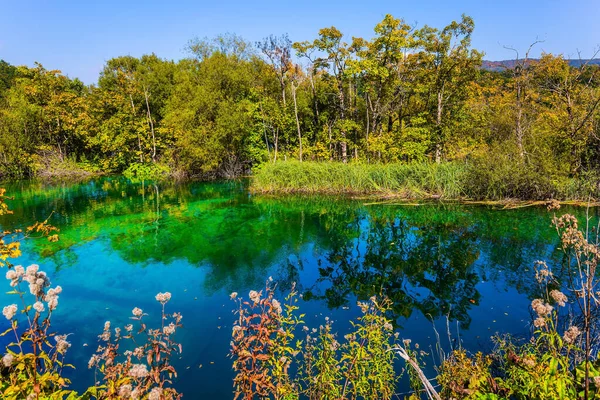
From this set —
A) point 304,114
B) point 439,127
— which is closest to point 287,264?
point 439,127

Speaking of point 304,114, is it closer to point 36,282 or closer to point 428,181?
point 428,181

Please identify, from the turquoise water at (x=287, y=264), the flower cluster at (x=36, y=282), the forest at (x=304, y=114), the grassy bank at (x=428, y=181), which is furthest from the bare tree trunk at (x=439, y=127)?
the flower cluster at (x=36, y=282)

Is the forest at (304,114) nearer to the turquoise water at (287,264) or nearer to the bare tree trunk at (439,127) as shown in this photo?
the bare tree trunk at (439,127)

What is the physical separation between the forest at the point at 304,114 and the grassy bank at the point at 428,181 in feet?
0.50

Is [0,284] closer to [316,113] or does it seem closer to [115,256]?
[115,256]

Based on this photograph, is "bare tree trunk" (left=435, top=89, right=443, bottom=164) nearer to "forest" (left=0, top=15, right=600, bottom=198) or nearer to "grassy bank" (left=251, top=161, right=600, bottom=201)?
"forest" (left=0, top=15, right=600, bottom=198)

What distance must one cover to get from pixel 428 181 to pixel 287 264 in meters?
9.73

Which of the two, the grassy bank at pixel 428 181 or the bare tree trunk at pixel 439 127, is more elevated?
the bare tree trunk at pixel 439 127

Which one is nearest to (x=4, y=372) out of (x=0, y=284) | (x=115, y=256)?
(x=0, y=284)

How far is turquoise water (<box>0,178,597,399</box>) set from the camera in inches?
239

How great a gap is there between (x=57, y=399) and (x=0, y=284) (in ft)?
26.2

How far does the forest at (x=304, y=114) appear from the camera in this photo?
1722cm

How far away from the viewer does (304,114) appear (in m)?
26.4

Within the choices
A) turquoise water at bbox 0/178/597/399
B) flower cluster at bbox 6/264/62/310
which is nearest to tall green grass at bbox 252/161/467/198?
turquoise water at bbox 0/178/597/399
